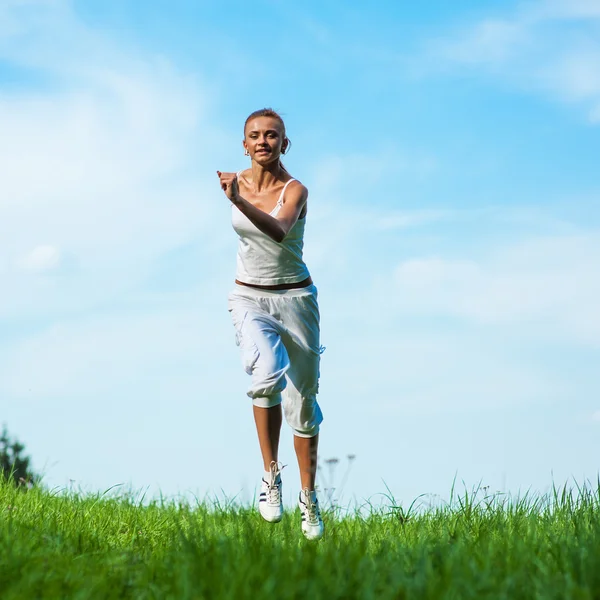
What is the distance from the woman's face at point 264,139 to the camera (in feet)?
21.2

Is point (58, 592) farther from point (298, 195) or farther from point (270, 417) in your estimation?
point (298, 195)

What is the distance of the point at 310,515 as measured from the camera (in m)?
6.59

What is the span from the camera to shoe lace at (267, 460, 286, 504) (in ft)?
21.3

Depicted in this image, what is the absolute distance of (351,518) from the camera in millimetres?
7461

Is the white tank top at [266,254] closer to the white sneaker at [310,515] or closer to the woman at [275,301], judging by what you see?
the woman at [275,301]

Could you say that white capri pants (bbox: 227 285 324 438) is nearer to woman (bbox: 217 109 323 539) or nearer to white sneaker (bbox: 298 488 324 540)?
woman (bbox: 217 109 323 539)

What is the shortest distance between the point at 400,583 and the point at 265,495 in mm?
2846

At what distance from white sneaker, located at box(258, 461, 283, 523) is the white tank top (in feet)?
4.71

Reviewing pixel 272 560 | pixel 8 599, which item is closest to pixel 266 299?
pixel 272 560

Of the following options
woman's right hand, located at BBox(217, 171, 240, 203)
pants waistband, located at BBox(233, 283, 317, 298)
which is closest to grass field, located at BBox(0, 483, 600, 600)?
pants waistband, located at BBox(233, 283, 317, 298)

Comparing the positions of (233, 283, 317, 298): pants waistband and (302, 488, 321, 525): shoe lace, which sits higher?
(233, 283, 317, 298): pants waistband

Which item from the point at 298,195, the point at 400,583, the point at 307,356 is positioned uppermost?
the point at 298,195

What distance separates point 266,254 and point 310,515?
6.74 feet

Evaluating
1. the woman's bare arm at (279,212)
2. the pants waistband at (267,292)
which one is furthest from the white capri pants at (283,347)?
the woman's bare arm at (279,212)
